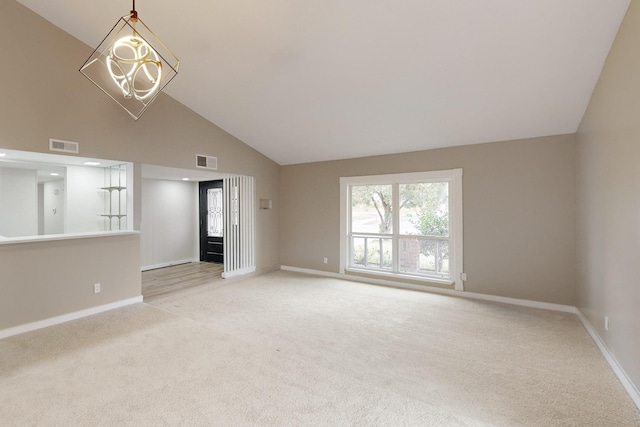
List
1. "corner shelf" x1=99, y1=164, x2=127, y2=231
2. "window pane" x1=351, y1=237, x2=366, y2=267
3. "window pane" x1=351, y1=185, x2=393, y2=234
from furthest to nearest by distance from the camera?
"window pane" x1=351, y1=237, x2=366, y2=267
"window pane" x1=351, y1=185, x2=393, y2=234
"corner shelf" x1=99, y1=164, x2=127, y2=231

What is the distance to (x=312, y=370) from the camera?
2.55 metres

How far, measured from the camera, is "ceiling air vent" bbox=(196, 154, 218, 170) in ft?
16.9

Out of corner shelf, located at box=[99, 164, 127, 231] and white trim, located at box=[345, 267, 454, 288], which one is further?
white trim, located at box=[345, 267, 454, 288]

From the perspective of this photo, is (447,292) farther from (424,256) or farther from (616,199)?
(616,199)

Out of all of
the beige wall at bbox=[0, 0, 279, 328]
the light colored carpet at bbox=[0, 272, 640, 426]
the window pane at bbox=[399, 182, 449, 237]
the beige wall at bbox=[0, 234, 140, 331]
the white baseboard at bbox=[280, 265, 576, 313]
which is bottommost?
the light colored carpet at bbox=[0, 272, 640, 426]

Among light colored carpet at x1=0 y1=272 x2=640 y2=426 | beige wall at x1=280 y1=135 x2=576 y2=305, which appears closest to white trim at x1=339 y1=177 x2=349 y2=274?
beige wall at x1=280 y1=135 x2=576 y2=305

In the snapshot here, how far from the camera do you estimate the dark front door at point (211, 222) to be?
7.36 meters

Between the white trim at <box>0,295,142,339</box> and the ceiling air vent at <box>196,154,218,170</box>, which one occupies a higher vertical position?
the ceiling air vent at <box>196,154,218,170</box>

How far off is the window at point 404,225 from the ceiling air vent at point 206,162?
7.94 ft

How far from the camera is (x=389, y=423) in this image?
1916 millimetres

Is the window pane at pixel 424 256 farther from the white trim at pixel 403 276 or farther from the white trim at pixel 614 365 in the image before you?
the white trim at pixel 614 365

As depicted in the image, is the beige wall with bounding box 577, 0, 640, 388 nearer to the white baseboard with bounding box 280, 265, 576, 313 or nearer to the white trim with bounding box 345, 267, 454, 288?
the white baseboard with bounding box 280, 265, 576, 313

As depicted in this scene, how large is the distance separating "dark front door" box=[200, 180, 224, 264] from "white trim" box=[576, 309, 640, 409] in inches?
264

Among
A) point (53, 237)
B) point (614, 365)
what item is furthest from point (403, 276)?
point (53, 237)
